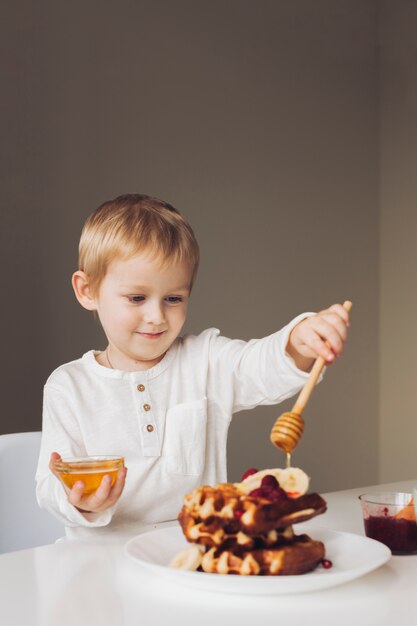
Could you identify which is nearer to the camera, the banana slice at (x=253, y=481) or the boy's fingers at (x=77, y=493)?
the banana slice at (x=253, y=481)

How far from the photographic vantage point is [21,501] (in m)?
1.46

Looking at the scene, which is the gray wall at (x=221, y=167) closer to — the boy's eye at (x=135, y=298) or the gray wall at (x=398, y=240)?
the gray wall at (x=398, y=240)

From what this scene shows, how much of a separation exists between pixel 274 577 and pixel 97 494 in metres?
0.38

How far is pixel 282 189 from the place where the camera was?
12.9ft

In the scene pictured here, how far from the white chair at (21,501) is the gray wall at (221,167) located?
5.23 ft

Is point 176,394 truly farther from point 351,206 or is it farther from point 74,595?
point 351,206

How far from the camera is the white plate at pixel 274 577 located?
750 mm

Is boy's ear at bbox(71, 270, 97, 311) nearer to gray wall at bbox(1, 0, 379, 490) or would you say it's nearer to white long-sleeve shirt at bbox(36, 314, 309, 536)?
white long-sleeve shirt at bbox(36, 314, 309, 536)

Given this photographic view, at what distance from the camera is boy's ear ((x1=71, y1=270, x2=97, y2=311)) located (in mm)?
1579

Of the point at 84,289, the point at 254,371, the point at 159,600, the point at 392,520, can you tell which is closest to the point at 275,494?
the point at 159,600

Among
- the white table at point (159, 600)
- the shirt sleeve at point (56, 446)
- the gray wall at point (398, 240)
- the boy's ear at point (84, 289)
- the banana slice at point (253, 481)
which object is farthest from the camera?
the gray wall at point (398, 240)

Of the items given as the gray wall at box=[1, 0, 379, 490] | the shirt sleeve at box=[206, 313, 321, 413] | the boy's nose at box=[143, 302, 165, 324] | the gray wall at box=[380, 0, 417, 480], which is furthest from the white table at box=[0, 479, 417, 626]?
the gray wall at box=[380, 0, 417, 480]

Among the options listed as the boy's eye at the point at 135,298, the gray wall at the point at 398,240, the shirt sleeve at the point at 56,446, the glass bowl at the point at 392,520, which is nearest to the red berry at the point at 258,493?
the glass bowl at the point at 392,520

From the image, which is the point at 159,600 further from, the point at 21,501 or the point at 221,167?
the point at 221,167
